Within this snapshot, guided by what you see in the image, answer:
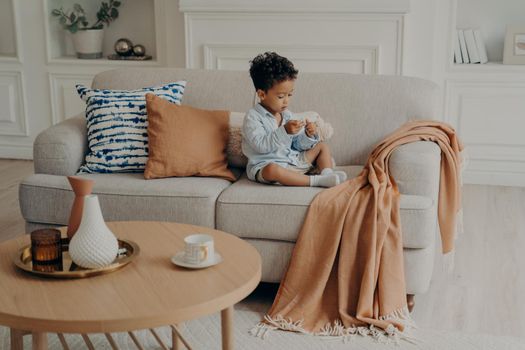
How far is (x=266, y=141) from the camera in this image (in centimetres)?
305

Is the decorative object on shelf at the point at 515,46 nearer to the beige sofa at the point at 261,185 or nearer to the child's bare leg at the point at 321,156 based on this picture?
the beige sofa at the point at 261,185

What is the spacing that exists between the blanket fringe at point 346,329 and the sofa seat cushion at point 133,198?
0.44m

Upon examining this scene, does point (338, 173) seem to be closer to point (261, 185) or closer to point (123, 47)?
point (261, 185)

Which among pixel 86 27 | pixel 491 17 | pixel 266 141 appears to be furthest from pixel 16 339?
pixel 491 17

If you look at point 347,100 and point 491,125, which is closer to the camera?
point 347,100

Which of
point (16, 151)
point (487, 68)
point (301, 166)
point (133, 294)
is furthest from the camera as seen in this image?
point (16, 151)

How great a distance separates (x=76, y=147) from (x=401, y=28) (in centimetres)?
213

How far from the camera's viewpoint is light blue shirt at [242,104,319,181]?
3.05 m

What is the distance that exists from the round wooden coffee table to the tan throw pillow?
0.82 meters

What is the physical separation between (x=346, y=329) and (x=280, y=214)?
0.46 m

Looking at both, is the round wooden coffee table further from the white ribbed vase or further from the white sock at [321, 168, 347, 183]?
the white sock at [321, 168, 347, 183]

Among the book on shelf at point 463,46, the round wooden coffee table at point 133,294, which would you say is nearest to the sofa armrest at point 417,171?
the round wooden coffee table at point 133,294

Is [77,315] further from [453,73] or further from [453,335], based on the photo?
[453,73]

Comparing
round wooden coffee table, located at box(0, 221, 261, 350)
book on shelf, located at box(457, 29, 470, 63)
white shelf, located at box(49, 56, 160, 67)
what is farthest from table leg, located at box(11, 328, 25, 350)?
book on shelf, located at box(457, 29, 470, 63)
